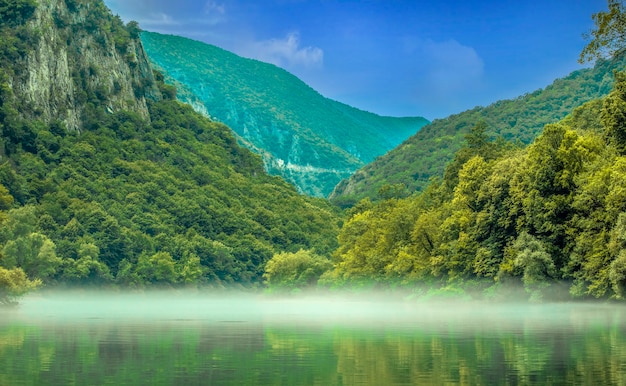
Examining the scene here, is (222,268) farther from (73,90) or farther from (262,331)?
(262,331)

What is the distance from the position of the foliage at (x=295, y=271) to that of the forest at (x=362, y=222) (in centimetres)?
22

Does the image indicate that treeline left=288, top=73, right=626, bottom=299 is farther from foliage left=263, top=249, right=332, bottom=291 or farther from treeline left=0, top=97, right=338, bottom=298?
treeline left=0, top=97, right=338, bottom=298

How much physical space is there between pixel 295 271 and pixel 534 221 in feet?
238

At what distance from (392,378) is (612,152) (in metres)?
52.8

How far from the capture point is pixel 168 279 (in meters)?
164

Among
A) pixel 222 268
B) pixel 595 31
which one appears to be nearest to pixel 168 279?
pixel 222 268

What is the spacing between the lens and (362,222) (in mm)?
130875

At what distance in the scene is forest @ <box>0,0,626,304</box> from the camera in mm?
75250

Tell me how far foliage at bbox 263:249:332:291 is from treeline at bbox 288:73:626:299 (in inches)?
1334

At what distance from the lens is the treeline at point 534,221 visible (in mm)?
70500

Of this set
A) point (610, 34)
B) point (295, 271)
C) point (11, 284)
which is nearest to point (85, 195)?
point (295, 271)

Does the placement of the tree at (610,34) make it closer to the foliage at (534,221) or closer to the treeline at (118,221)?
the foliage at (534,221)

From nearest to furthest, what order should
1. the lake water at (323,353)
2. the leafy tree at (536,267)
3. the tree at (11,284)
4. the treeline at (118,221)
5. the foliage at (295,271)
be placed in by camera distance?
the lake water at (323,353)
the leafy tree at (536,267)
the tree at (11,284)
the foliage at (295,271)
the treeline at (118,221)

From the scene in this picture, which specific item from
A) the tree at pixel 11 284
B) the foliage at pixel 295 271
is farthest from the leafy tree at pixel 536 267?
the foliage at pixel 295 271
